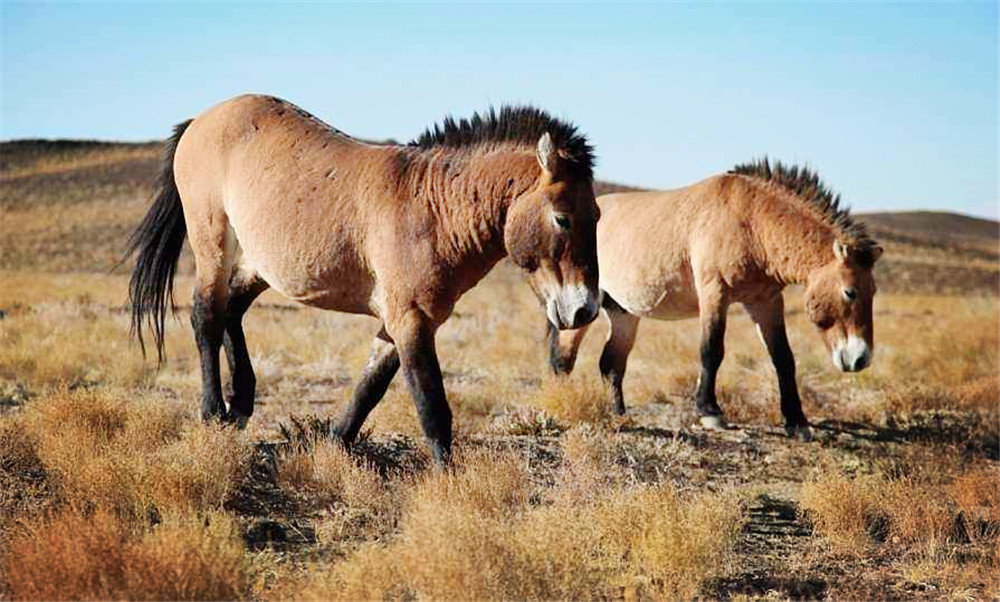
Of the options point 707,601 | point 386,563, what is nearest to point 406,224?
point 386,563

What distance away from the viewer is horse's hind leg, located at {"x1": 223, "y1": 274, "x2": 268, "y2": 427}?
28.0 feet

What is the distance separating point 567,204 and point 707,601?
2.62 meters

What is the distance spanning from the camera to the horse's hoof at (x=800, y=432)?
10.6m

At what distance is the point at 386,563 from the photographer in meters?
4.94

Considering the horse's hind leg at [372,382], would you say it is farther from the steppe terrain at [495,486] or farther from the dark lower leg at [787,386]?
the dark lower leg at [787,386]

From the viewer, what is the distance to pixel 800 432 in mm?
10633

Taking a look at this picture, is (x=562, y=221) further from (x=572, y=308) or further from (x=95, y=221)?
(x=95, y=221)

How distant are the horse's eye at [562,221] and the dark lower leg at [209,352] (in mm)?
3337

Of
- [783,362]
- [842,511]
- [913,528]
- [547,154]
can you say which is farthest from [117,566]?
[783,362]

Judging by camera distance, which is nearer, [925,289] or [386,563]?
[386,563]

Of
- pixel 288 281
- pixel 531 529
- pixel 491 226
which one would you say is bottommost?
pixel 531 529

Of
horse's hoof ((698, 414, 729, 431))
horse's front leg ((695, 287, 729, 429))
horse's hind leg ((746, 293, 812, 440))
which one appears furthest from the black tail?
horse's hind leg ((746, 293, 812, 440))

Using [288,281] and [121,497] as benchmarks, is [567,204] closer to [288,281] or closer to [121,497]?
[288,281]

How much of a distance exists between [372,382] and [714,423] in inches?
178
